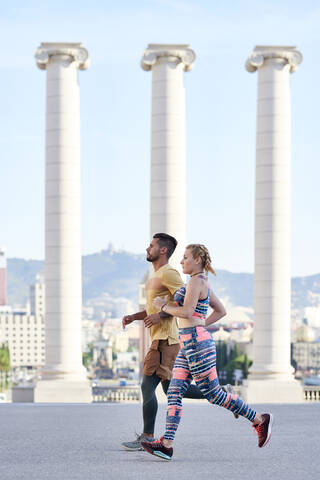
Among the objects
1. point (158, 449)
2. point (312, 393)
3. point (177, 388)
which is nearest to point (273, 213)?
point (312, 393)

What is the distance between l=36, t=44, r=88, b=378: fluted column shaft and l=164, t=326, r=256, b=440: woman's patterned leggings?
70382 millimetres

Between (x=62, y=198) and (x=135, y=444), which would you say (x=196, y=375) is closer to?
(x=135, y=444)

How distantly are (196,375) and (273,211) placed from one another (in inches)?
2847

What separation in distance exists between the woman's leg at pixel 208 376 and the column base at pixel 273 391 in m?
69.4

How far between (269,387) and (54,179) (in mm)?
30999

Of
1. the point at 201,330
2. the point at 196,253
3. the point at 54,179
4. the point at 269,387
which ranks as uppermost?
the point at 54,179

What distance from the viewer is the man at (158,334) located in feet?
140

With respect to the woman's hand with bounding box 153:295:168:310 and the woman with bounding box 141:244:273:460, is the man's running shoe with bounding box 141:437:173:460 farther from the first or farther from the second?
the woman's hand with bounding box 153:295:168:310

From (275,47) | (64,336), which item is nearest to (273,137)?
(275,47)

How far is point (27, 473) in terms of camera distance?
35906 millimetres

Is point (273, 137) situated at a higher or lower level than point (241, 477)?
higher

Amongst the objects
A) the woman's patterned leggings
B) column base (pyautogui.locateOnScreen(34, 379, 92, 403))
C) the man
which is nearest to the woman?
the woman's patterned leggings

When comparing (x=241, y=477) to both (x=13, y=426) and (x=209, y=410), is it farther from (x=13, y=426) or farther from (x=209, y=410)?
(x=209, y=410)

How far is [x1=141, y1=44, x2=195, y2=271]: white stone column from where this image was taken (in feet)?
368
